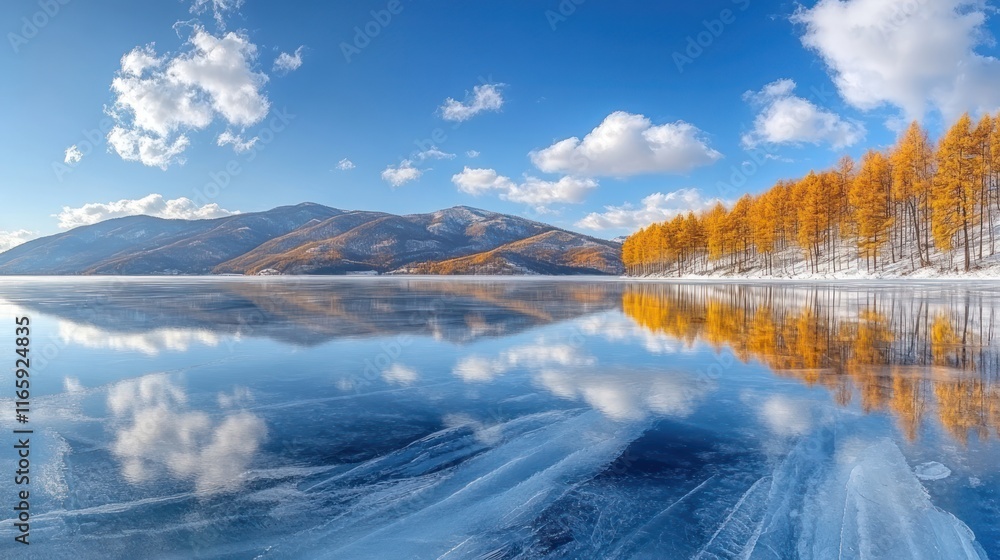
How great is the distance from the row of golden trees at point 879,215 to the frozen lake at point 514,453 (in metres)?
56.7

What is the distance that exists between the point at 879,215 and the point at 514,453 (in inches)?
2957

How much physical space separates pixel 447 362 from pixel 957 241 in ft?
252

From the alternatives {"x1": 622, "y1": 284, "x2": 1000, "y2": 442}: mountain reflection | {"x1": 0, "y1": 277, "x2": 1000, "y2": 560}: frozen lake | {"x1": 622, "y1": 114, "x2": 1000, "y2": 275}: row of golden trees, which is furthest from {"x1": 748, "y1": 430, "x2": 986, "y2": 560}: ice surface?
{"x1": 622, "y1": 114, "x2": 1000, "y2": 275}: row of golden trees

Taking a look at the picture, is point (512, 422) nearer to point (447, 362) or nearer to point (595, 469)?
point (595, 469)

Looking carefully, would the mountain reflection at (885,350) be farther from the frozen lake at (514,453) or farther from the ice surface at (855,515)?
the ice surface at (855,515)

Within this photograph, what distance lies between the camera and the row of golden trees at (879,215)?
175ft

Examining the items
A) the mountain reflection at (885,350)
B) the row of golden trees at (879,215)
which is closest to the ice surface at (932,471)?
the mountain reflection at (885,350)

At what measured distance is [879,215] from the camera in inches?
2453

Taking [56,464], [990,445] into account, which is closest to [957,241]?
[990,445]

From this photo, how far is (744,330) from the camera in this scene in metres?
17.8

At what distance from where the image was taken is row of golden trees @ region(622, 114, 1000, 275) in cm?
5331

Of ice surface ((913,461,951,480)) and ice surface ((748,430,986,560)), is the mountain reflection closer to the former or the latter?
ice surface ((913,461,951,480))

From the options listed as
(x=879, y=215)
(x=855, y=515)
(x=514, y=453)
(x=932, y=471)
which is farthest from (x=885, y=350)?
(x=879, y=215)

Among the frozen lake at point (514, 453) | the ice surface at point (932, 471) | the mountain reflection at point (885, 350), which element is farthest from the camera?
the mountain reflection at point (885, 350)
